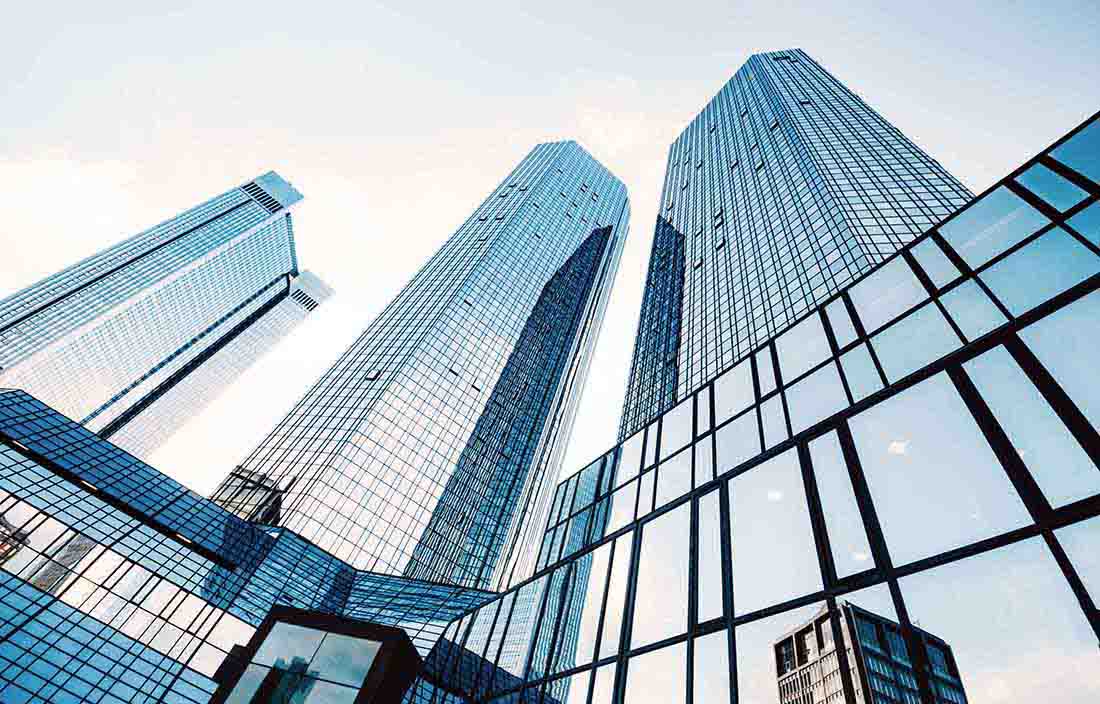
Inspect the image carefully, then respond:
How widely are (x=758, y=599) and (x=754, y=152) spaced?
272 ft

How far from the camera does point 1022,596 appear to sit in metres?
7.44

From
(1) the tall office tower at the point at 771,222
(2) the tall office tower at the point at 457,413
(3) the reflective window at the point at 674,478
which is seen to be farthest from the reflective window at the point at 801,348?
(2) the tall office tower at the point at 457,413

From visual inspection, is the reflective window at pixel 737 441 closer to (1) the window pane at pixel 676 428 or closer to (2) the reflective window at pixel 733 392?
(2) the reflective window at pixel 733 392

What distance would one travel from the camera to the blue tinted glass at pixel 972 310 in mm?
11297

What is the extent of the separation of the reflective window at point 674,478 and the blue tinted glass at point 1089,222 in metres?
10.5

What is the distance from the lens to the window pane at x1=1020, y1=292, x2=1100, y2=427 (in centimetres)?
859

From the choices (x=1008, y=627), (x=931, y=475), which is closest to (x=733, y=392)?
(x=931, y=475)

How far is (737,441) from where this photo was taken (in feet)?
52.6

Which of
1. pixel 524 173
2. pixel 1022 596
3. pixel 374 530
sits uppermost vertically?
pixel 524 173

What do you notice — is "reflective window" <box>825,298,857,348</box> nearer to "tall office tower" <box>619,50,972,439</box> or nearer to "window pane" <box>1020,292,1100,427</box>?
"window pane" <box>1020,292,1100,427</box>

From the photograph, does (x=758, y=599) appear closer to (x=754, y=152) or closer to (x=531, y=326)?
(x=754, y=152)

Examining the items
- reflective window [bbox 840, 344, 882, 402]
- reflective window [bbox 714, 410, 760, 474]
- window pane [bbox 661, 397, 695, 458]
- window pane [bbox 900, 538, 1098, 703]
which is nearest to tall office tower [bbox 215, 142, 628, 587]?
window pane [bbox 661, 397, 695, 458]

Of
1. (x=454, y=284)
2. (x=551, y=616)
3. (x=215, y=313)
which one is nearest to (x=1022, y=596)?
(x=551, y=616)

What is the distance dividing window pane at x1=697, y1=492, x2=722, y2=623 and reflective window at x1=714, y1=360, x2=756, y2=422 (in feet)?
13.1
